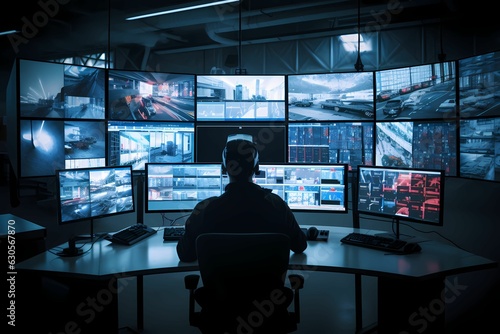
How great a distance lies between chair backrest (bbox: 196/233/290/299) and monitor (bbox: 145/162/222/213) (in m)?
1.12

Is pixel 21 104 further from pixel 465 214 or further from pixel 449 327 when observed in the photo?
pixel 465 214

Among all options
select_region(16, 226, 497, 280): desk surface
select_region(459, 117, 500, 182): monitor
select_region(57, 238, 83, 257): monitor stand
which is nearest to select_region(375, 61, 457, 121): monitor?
select_region(459, 117, 500, 182): monitor

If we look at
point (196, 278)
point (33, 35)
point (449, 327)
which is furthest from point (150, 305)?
point (33, 35)

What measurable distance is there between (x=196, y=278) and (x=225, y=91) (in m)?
1.74

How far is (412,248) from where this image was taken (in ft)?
7.70

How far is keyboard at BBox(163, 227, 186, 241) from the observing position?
2621 millimetres

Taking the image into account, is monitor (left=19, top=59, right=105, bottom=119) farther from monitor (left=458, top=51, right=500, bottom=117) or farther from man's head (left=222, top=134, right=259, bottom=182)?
monitor (left=458, top=51, right=500, bottom=117)

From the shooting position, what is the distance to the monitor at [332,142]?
10.8ft

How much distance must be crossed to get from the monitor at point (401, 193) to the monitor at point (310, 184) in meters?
0.12

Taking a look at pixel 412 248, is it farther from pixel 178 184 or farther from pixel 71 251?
pixel 71 251

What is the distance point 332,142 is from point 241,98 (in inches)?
32.3

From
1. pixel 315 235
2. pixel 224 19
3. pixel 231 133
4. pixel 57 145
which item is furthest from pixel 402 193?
pixel 224 19

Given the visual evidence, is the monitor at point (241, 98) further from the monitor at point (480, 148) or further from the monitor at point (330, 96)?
the monitor at point (480, 148)

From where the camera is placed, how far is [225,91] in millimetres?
3359
